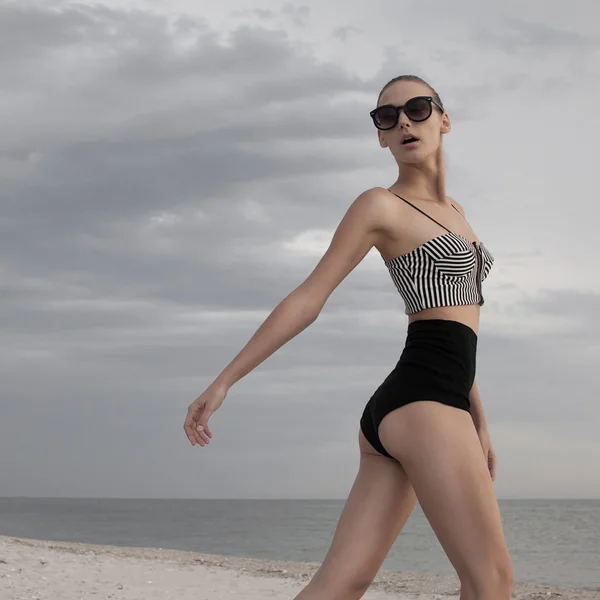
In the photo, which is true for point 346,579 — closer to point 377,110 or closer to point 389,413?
point 389,413

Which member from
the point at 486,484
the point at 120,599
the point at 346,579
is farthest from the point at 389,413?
the point at 120,599

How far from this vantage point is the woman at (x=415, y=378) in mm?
3074

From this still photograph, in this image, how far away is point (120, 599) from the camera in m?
8.95

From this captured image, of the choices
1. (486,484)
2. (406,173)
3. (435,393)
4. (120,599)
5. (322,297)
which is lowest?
(120,599)

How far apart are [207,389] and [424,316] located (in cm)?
79

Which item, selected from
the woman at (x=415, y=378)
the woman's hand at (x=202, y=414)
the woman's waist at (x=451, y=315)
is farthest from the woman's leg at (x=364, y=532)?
the woman's hand at (x=202, y=414)

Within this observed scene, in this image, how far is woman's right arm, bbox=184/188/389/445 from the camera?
9.82ft

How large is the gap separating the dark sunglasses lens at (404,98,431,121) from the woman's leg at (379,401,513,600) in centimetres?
106

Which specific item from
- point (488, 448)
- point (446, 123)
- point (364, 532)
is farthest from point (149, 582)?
point (446, 123)

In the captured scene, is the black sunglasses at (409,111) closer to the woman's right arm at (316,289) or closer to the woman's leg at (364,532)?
the woman's right arm at (316,289)

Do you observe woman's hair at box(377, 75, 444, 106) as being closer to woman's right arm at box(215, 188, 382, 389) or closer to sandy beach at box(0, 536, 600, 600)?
woman's right arm at box(215, 188, 382, 389)

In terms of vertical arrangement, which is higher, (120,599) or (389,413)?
(389,413)

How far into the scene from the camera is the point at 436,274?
3338 millimetres

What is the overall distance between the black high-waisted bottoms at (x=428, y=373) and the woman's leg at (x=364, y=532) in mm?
94
